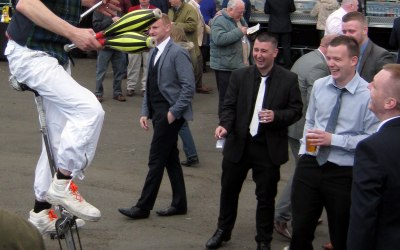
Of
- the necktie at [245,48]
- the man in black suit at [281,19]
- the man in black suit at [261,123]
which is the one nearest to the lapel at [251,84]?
the man in black suit at [261,123]

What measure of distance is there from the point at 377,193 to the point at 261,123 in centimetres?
225

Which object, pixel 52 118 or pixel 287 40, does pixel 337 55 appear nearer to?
pixel 52 118

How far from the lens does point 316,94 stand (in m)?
5.80

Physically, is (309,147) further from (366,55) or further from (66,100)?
(66,100)

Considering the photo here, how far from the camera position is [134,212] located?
7.43m

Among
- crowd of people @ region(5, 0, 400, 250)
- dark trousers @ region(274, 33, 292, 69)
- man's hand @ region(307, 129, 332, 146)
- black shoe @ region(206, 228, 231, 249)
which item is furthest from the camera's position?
dark trousers @ region(274, 33, 292, 69)

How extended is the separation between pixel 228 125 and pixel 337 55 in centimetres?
120

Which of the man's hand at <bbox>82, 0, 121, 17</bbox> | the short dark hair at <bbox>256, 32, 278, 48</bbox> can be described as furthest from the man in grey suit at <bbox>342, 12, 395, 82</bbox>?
the man's hand at <bbox>82, 0, 121, 17</bbox>

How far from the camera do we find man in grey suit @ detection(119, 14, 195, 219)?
7.43 m

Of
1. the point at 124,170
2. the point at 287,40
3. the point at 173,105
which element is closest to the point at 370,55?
the point at 173,105

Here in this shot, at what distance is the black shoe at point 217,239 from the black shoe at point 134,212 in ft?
3.11

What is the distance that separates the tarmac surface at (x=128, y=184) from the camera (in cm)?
699

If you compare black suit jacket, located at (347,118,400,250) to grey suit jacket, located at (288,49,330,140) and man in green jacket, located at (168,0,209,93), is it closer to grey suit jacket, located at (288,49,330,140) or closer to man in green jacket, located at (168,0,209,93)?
grey suit jacket, located at (288,49,330,140)

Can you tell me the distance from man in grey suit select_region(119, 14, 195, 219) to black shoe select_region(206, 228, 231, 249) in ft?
3.02
